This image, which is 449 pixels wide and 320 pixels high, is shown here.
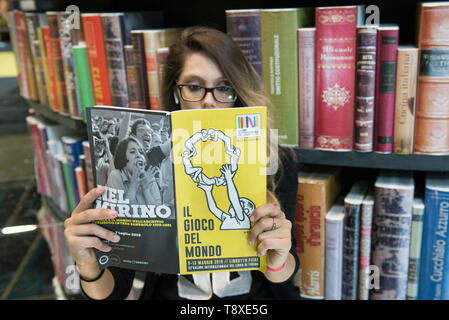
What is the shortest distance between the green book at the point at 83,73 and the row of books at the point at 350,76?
0.50 metres

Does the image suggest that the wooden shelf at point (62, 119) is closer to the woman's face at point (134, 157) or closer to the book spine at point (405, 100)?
the woman's face at point (134, 157)

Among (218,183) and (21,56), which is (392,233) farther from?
(21,56)

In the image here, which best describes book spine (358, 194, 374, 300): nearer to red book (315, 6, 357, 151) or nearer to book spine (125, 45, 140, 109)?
red book (315, 6, 357, 151)

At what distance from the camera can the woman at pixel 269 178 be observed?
35.2 inches

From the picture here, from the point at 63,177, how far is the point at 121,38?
0.66 meters

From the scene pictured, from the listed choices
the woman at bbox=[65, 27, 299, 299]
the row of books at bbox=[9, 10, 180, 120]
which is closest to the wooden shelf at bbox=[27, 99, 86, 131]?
the row of books at bbox=[9, 10, 180, 120]

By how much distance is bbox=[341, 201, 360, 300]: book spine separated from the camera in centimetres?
99

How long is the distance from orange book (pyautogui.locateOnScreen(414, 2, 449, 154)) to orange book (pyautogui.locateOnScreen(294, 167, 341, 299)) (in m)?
0.24

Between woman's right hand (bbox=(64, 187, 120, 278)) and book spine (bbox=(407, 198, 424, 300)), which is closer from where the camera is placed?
woman's right hand (bbox=(64, 187, 120, 278))

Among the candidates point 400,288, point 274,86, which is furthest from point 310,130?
point 400,288

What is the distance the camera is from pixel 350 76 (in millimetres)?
898

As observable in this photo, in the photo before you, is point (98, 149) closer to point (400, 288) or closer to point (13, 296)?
point (400, 288)

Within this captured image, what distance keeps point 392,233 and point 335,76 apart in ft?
1.25
